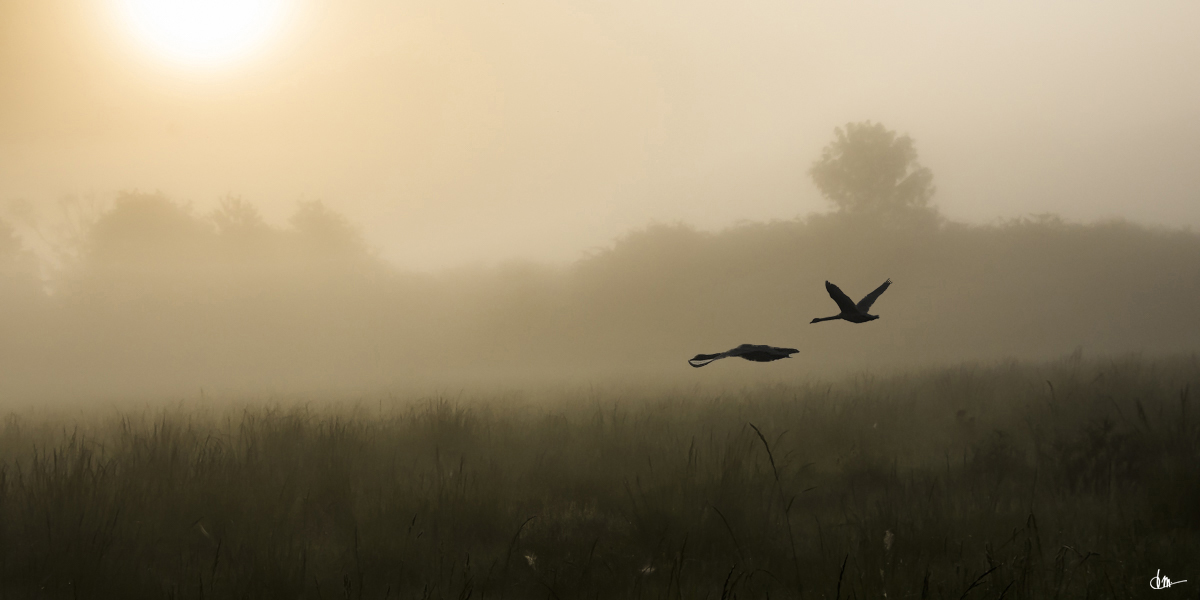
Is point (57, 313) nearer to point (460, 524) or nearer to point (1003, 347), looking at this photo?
point (460, 524)

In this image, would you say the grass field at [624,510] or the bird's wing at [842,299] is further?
the grass field at [624,510]

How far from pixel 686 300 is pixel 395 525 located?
710 inches

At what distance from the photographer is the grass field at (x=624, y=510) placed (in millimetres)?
2781

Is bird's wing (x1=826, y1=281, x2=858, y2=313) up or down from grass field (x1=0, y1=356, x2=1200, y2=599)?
up

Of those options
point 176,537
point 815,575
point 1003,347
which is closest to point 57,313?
point 176,537

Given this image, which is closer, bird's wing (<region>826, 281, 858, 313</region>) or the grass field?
bird's wing (<region>826, 281, 858, 313</region>)

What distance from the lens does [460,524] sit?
11.4ft

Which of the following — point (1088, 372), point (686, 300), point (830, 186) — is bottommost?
point (1088, 372)

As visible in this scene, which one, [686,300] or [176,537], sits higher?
[686,300]

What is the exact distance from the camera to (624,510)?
12.1 ft

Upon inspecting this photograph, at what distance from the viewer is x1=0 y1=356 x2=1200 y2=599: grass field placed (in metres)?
2.78

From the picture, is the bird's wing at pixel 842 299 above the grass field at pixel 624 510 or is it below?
above

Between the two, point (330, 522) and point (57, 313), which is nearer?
point (330, 522)

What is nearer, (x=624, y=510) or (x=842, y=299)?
(x=842, y=299)
